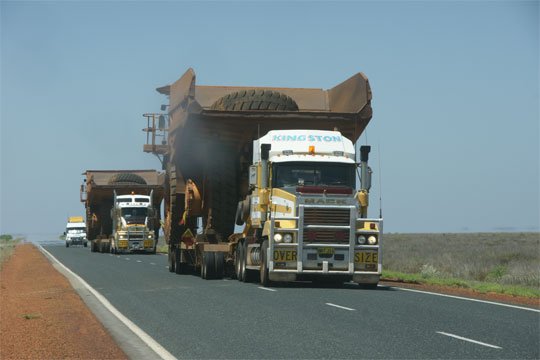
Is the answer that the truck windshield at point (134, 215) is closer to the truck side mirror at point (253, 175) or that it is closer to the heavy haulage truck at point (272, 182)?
the heavy haulage truck at point (272, 182)

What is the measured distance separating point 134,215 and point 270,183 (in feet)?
89.8

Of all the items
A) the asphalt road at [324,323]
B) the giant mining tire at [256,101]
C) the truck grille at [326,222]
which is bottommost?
the asphalt road at [324,323]

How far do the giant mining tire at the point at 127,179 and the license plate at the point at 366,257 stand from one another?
2893 centimetres

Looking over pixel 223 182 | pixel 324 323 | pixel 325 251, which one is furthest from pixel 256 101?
pixel 324 323

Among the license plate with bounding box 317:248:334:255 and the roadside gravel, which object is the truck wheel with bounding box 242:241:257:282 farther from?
the roadside gravel

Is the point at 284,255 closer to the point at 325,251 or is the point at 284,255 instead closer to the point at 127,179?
the point at 325,251

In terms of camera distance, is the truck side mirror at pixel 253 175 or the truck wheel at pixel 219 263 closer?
the truck side mirror at pixel 253 175

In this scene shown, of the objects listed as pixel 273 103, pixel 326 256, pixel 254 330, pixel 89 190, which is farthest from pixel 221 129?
pixel 89 190

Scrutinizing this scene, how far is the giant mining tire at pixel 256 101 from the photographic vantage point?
2023cm

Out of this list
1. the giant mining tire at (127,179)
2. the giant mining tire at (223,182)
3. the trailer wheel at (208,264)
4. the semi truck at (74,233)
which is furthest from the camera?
the semi truck at (74,233)

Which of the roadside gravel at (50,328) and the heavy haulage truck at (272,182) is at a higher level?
the heavy haulage truck at (272,182)

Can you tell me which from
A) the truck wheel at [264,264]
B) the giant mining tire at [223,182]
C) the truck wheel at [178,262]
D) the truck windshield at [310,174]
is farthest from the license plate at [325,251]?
the truck wheel at [178,262]

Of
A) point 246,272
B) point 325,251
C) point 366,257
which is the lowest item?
point 246,272

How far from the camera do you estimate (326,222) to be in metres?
17.8
